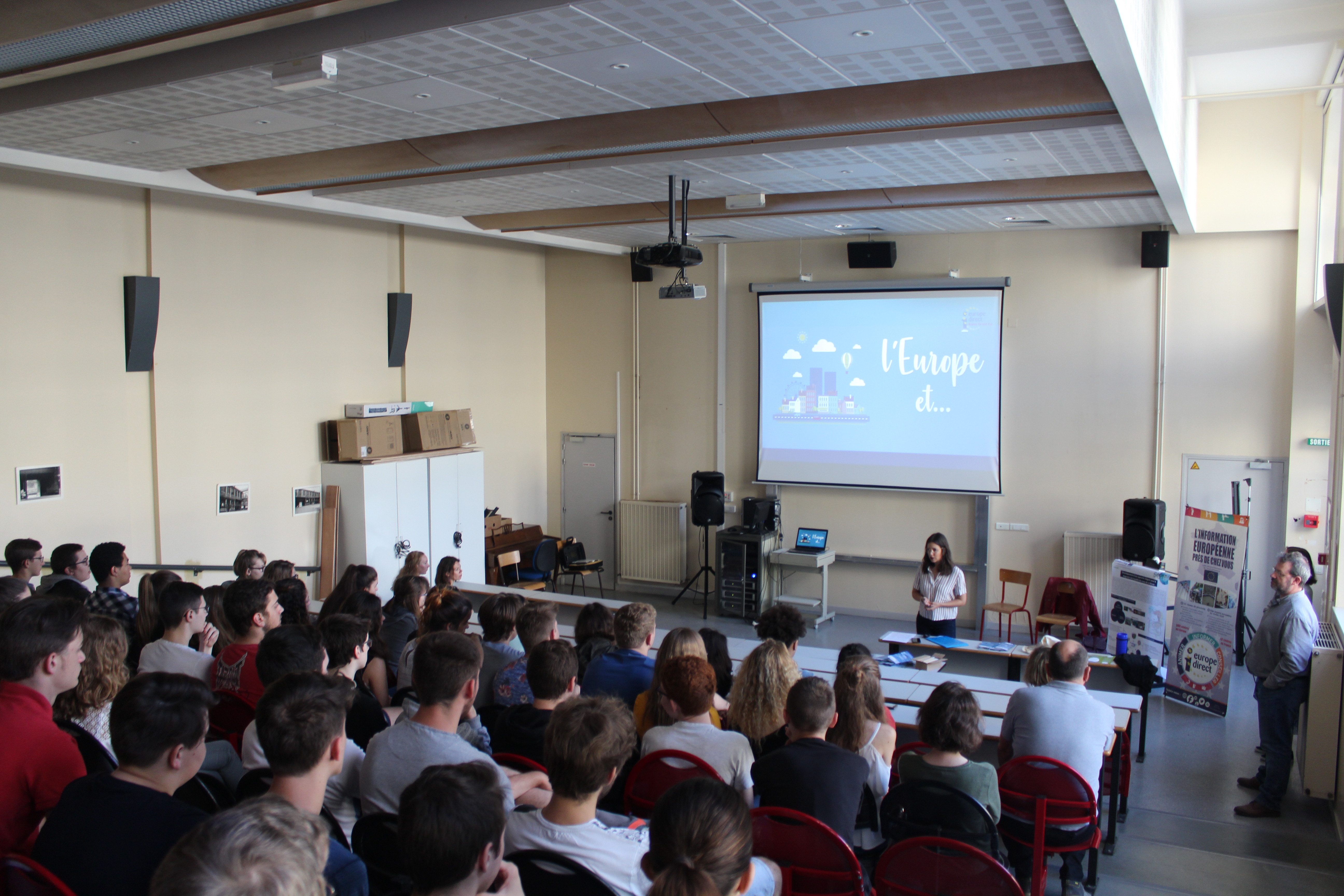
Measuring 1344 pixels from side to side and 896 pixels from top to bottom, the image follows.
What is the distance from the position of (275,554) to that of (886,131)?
224 inches

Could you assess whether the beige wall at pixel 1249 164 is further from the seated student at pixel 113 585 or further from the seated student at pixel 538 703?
the seated student at pixel 113 585

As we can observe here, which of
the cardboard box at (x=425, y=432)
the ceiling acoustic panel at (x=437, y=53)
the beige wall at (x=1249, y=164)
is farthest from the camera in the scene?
the cardboard box at (x=425, y=432)

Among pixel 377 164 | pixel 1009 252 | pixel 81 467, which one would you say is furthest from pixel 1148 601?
pixel 81 467

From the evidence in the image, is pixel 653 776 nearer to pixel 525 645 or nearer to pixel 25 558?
pixel 525 645

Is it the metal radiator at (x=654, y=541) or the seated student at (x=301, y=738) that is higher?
the seated student at (x=301, y=738)

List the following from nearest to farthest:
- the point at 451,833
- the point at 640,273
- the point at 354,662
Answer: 1. the point at 451,833
2. the point at 354,662
3. the point at 640,273

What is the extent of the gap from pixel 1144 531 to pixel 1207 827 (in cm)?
329

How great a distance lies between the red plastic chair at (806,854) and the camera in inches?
104

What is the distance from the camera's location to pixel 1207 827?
4.70 metres

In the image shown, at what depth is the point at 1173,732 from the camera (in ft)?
20.0

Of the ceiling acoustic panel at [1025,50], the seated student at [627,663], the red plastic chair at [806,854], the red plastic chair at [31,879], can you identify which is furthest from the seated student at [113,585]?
the ceiling acoustic panel at [1025,50]

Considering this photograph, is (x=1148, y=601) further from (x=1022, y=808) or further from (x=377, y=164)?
(x=377, y=164)

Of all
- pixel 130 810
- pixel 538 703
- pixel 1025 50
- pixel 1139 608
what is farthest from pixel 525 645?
pixel 1139 608

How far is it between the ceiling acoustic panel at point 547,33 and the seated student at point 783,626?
242cm
